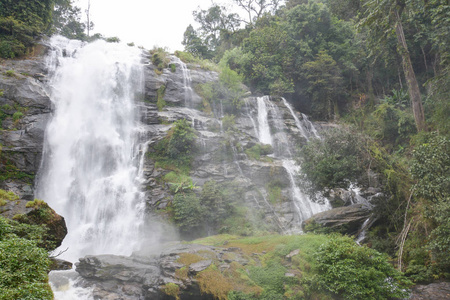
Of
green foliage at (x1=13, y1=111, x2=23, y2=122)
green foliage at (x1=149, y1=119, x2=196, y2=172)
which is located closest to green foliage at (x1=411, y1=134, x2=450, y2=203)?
green foliage at (x1=149, y1=119, x2=196, y2=172)

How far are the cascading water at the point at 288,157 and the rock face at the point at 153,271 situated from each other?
24.1ft

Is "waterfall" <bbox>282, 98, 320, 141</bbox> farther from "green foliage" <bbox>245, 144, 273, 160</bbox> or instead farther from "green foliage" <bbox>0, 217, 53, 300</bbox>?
"green foliage" <bbox>0, 217, 53, 300</bbox>

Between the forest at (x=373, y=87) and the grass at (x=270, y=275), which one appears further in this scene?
the forest at (x=373, y=87)

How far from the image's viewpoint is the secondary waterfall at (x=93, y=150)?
14.5 meters

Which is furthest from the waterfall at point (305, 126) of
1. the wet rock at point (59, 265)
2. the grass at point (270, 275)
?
the wet rock at point (59, 265)

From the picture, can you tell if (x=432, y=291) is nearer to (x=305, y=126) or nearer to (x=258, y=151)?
(x=258, y=151)

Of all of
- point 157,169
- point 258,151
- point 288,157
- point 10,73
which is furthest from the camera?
point 288,157

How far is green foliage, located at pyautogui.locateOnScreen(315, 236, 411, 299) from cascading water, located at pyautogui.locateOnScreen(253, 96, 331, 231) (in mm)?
7956

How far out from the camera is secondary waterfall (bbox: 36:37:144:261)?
14.5 metres

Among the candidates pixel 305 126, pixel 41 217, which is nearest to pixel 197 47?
pixel 305 126

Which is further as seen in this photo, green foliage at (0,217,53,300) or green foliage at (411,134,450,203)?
green foliage at (411,134,450,203)

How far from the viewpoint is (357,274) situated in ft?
22.6

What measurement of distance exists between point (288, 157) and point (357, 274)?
47.3 feet

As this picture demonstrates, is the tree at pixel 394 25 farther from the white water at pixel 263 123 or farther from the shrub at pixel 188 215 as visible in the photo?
the shrub at pixel 188 215
